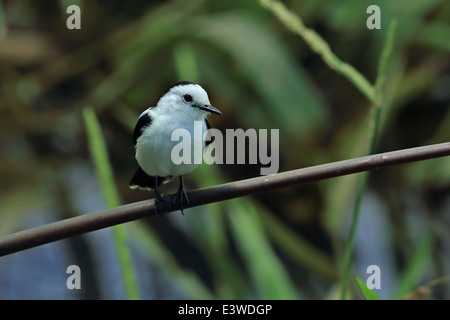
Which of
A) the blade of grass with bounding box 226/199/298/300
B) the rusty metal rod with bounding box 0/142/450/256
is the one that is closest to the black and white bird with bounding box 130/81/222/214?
the rusty metal rod with bounding box 0/142/450/256

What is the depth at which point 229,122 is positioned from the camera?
4.13 ft

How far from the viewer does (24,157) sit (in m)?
1.36

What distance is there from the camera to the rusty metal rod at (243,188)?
0.49 metres

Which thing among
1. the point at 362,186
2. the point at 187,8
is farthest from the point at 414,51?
the point at 362,186

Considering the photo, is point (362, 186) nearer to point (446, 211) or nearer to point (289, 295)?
point (289, 295)

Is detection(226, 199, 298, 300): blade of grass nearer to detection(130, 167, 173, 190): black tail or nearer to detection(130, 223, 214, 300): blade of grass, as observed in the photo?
detection(130, 223, 214, 300): blade of grass

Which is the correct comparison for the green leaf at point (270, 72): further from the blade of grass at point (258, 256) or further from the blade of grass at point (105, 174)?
the blade of grass at point (105, 174)

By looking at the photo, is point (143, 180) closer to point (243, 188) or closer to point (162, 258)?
point (243, 188)

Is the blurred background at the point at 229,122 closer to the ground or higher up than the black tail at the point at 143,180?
higher up

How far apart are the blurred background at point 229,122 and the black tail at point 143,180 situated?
1.36ft

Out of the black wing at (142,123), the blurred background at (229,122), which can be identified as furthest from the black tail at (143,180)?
the blurred background at (229,122)

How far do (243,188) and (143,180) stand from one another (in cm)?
29

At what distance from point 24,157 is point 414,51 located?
2.52 ft
